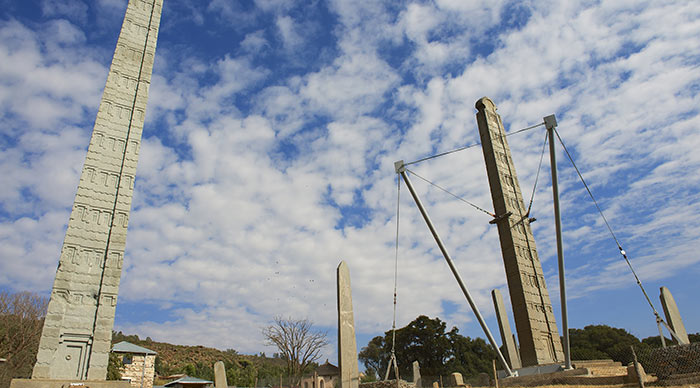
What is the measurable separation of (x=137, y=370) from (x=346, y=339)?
3683 centimetres

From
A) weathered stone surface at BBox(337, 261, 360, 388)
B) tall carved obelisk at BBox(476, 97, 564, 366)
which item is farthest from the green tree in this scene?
weathered stone surface at BBox(337, 261, 360, 388)

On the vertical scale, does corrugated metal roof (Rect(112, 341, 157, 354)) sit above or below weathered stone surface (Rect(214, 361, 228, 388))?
above

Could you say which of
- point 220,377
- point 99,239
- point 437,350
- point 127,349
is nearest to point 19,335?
point 127,349

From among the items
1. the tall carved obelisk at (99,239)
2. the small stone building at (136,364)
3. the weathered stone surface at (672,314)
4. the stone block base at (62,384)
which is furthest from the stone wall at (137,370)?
the weathered stone surface at (672,314)

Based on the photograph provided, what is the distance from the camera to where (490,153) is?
19109 millimetres

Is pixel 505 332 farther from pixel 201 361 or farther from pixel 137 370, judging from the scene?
pixel 201 361

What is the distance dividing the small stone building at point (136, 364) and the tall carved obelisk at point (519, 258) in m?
33.7

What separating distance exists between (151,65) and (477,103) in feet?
61.1

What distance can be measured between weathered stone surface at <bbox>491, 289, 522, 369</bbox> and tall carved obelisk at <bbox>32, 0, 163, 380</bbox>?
1673 cm

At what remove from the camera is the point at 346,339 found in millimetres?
8562

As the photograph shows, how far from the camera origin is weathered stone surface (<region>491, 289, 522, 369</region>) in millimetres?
15875

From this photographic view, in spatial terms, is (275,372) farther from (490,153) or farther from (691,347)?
(691,347)

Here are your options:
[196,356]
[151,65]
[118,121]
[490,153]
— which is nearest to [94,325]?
[118,121]

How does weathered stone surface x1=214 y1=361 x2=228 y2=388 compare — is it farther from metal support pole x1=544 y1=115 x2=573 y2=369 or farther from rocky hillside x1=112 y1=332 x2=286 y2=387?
rocky hillside x1=112 y1=332 x2=286 y2=387
